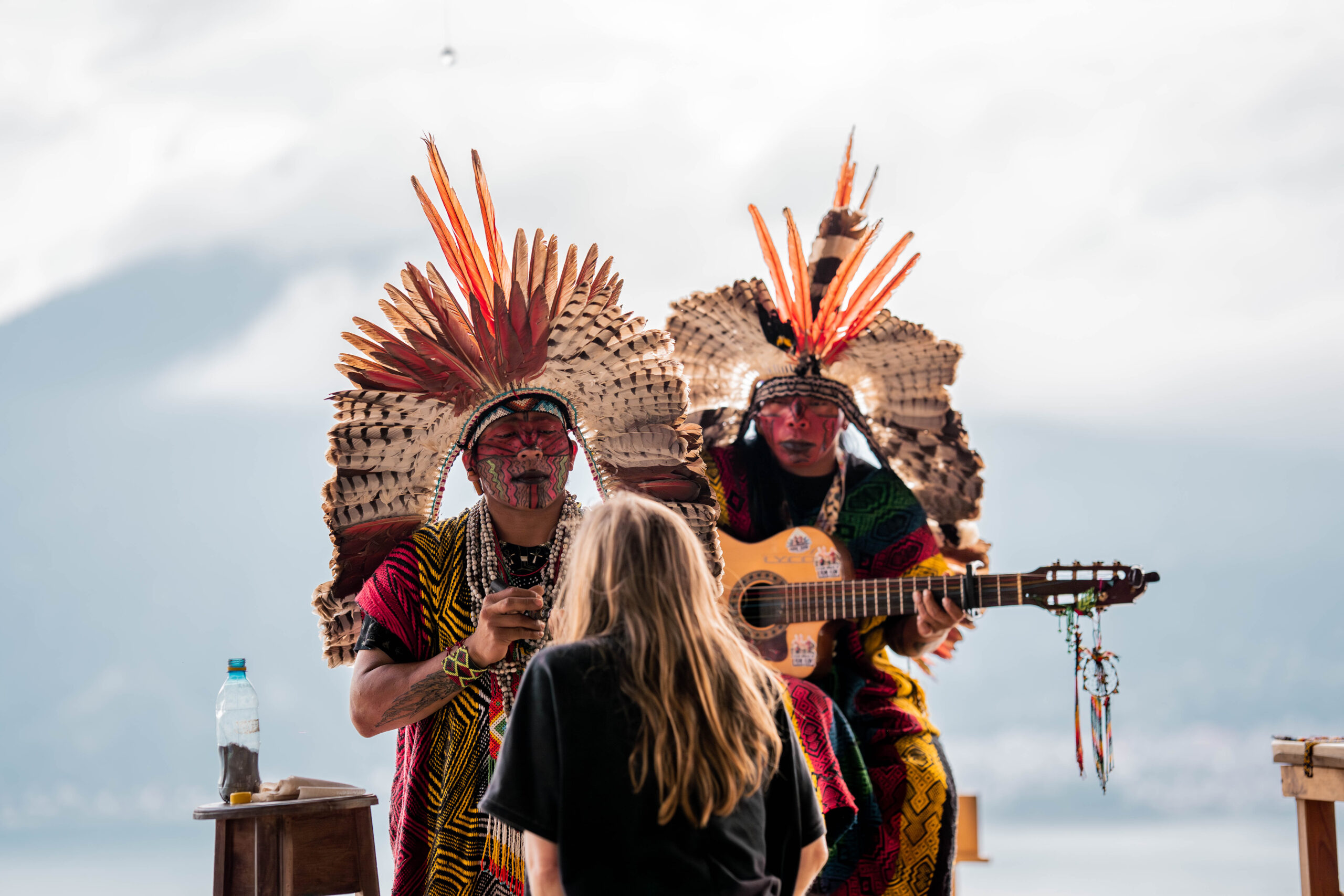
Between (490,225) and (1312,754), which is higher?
(490,225)

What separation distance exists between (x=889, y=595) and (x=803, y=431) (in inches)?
24.6

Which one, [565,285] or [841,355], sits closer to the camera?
[565,285]

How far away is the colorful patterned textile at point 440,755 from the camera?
2627mm

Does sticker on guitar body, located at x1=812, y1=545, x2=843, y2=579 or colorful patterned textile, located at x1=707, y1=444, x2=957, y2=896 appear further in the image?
sticker on guitar body, located at x1=812, y1=545, x2=843, y2=579

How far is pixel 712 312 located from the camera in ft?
14.4

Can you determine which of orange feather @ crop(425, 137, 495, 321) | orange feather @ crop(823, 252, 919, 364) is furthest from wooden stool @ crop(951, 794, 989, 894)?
orange feather @ crop(425, 137, 495, 321)

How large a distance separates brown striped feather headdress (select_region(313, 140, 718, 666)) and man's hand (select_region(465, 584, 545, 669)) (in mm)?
475

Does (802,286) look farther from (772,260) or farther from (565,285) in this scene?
(565,285)

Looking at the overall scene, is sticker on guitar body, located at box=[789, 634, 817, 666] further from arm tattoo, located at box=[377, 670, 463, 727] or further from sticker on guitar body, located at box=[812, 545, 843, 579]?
arm tattoo, located at box=[377, 670, 463, 727]

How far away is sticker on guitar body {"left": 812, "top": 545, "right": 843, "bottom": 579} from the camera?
13.1 feet

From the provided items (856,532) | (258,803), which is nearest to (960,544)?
(856,532)

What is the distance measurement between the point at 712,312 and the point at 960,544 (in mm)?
1195

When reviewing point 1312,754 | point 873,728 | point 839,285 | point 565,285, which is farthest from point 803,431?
point 1312,754

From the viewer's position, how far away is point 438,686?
2.58m
